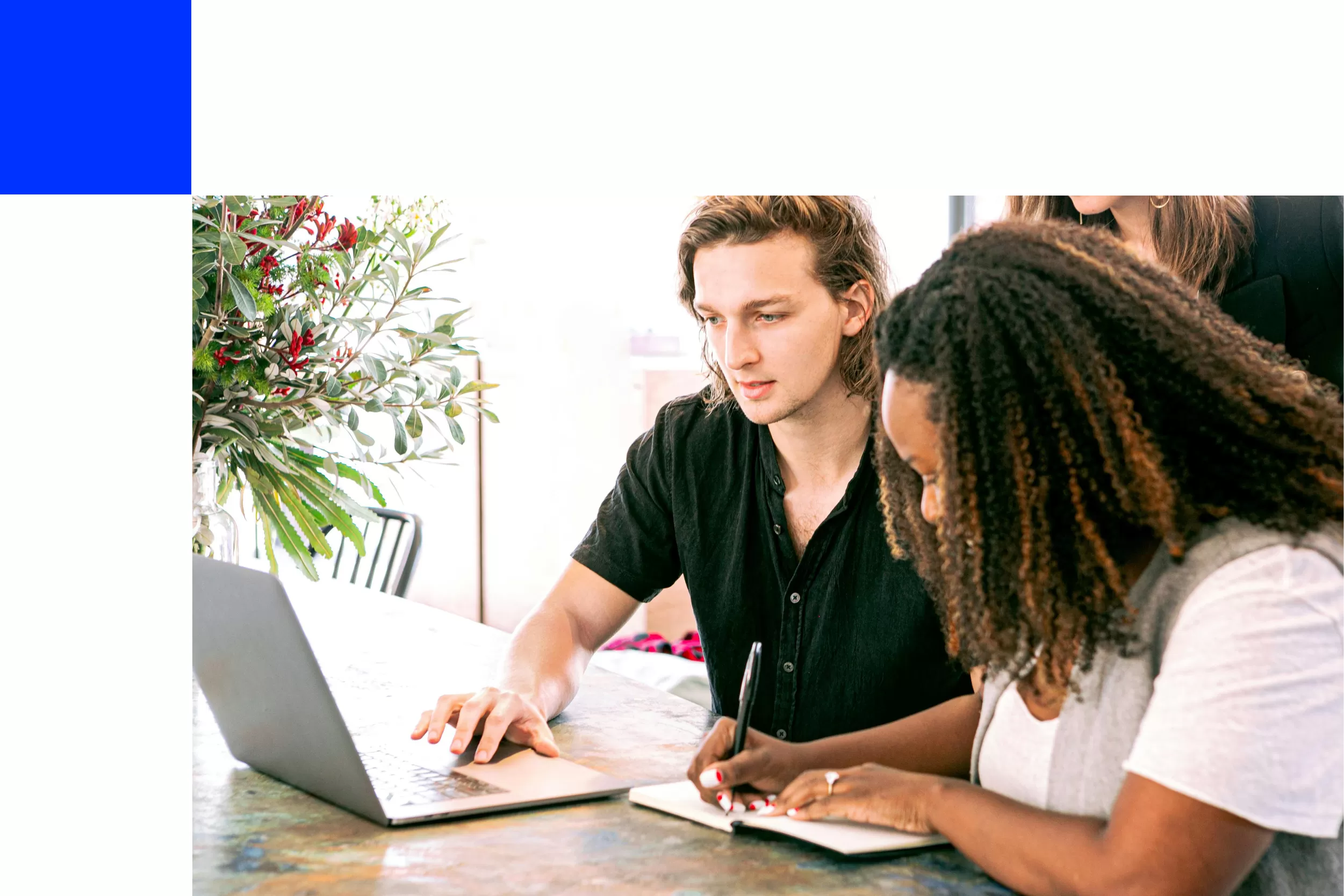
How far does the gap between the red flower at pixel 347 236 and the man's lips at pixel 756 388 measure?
461mm

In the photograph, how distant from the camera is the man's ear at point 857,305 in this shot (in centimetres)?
139

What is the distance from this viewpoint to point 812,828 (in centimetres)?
92

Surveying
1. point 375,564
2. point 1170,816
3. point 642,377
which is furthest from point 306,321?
point 642,377

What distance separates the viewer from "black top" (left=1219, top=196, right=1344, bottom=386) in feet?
3.61

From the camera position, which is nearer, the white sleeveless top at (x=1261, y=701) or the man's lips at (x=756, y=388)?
the white sleeveless top at (x=1261, y=701)

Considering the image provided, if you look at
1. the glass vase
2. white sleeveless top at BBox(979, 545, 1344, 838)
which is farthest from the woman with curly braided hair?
the glass vase

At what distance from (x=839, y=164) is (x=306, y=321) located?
24.0 inches

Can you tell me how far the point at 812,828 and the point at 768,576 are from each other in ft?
1.81

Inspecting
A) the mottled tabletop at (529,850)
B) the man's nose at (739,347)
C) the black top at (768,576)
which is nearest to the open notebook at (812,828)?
the mottled tabletop at (529,850)

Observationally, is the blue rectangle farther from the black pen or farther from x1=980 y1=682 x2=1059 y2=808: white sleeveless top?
x1=980 y1=682 x2=1059 y2=808: white sleeveless top

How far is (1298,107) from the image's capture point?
1091mm

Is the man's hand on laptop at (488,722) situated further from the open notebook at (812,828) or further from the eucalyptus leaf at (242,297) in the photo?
the eucalyptus leaf at (242,297)

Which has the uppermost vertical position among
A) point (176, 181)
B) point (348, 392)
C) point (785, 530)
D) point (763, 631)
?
point (176, 181)

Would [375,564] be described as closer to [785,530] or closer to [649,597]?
[649,597]
